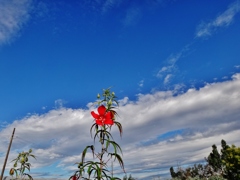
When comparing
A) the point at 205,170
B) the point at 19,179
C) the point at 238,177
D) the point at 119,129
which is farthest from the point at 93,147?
the point at 205,170

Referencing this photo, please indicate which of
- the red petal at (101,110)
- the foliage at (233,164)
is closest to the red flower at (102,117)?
the red petal at (101,110)

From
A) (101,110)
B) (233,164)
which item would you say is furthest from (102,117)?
(233,164)

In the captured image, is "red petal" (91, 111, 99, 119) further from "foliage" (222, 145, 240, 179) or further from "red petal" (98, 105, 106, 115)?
"foliage" (222, 145, 240, 179)

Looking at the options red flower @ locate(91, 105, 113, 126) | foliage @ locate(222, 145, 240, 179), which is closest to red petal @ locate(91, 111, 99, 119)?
red flower @ locate(91, 105, 113, 126)

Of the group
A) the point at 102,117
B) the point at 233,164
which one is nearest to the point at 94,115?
the point at 102,117

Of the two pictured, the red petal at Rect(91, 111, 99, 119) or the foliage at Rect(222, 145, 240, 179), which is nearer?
the red petal at Rect(91, 111, 99, 119)

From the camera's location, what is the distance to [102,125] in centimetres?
324

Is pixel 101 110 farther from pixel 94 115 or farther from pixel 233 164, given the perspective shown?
pixel 233 164

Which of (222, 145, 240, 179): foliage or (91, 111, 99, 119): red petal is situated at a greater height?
(222, 145, 240, 179): foliage

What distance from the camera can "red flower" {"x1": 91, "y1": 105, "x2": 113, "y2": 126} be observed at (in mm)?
3174

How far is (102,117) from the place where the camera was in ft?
10.5

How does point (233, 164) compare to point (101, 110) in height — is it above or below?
above

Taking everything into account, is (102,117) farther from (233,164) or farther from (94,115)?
(233,164)

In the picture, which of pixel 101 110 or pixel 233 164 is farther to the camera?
pixel 233 164
